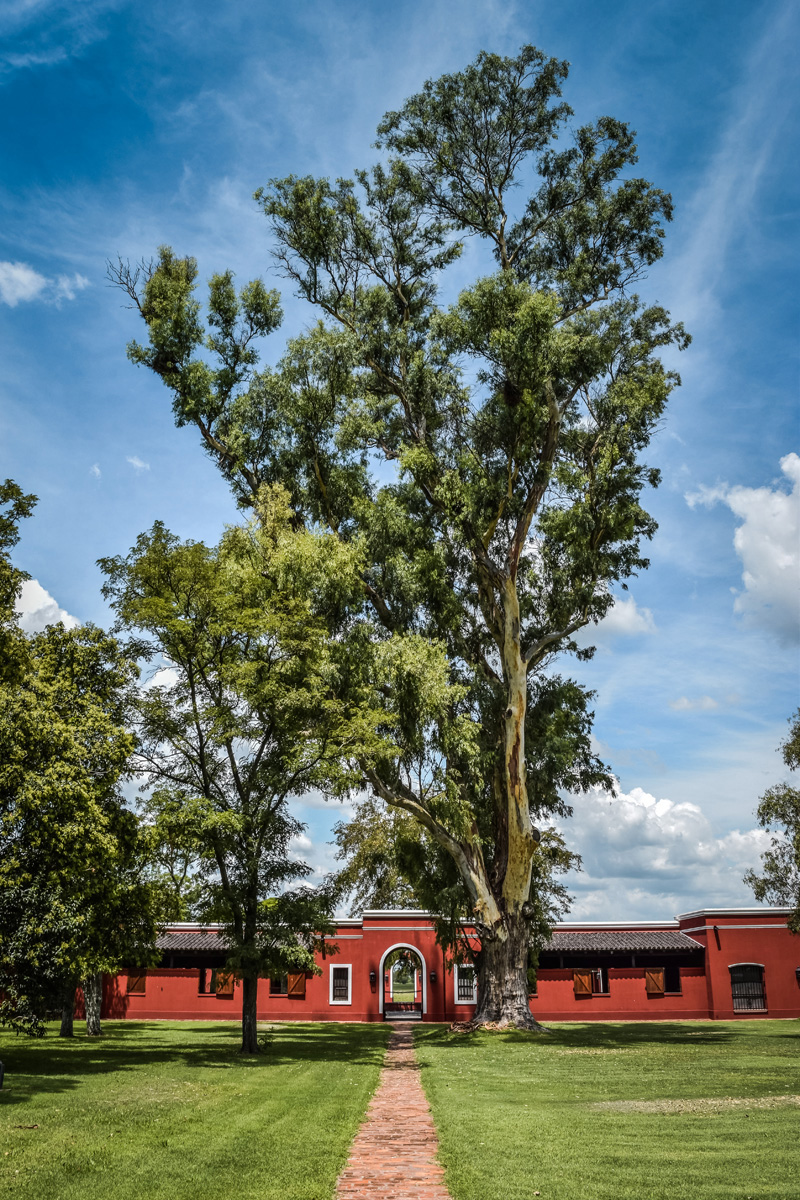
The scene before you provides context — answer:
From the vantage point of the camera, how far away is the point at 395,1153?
8078mm

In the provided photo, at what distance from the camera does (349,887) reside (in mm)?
34438

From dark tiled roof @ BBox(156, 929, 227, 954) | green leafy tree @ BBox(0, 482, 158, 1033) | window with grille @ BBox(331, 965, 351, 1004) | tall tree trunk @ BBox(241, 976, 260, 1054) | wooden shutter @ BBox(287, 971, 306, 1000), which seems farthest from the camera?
window with grille @ BBox(331, 965, 351, 1004)

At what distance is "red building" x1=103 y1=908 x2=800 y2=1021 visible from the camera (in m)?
32.6

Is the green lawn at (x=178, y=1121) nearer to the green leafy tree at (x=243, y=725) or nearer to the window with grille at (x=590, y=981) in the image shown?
the green leafy tree at (x=243, y=725)

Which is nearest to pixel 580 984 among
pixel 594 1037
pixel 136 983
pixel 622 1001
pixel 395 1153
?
pixel 622 1001

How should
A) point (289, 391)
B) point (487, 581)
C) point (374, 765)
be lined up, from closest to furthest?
point (374, 765), point (289, 391), point (487, 581)

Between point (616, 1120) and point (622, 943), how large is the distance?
25.7 meters

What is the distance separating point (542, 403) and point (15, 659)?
44.4 feet

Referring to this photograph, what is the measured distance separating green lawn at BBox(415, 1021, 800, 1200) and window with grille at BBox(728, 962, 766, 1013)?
46.8ft

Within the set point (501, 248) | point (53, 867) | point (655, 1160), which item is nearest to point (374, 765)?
point (53, 867)

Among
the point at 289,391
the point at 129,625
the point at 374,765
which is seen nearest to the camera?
the point at 129,625

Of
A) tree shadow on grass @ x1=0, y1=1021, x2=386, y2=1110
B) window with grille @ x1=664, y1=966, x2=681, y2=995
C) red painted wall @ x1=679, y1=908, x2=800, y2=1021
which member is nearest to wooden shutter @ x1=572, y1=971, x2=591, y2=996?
window with grille @ x1=664, y1=966, x2=681, y2=995

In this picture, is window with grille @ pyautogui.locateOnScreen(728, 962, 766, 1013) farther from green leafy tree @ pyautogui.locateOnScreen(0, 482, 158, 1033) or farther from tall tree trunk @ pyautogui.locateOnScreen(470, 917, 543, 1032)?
green leafy tree @ pyautogui.locateOnScreen(0, 482, 158, 1033)

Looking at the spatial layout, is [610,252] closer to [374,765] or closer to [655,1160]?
[374,765]
